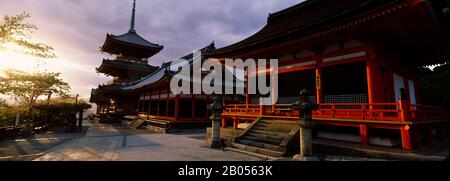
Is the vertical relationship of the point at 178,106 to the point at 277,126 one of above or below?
above

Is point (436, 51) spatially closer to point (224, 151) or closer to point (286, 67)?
point (286, 67)

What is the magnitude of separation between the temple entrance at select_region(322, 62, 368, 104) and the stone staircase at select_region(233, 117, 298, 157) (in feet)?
8.26

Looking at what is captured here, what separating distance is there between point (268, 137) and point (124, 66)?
32.8m

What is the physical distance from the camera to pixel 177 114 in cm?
1873

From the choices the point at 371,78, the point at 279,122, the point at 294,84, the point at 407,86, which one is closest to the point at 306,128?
the point at 279,122

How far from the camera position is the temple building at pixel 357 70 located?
7.15m

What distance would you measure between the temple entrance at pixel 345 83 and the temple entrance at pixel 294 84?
73cm

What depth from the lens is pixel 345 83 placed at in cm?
998

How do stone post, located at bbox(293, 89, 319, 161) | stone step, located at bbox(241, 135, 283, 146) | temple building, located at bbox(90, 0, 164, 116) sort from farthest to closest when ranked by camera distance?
temple building, located at bbox(90, 0, 164, 116)
stone step, located at bbox(241, 135, 283, 146)
stone post, located at bbox(293, 89, 319, 161)

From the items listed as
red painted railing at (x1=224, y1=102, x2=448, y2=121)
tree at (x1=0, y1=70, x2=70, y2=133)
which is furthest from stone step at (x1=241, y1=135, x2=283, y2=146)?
tree at (x1=0, y1=70, x2=70, y2=133)

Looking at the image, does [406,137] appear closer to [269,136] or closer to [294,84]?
[269,136]

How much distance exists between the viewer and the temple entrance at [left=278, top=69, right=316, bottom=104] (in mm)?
11141

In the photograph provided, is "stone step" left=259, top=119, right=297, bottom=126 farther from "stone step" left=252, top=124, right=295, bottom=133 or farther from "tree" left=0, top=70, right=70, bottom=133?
"tree" left=0, top=70, right=70, bottom=133
